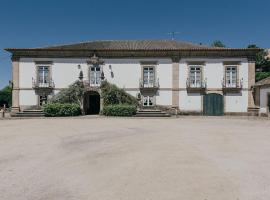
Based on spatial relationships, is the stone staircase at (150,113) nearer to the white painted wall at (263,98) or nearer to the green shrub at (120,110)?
the green shrub at (120,110)

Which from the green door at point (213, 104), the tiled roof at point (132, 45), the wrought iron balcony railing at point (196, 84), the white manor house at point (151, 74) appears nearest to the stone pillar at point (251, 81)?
the white manor house at point (151, 74)

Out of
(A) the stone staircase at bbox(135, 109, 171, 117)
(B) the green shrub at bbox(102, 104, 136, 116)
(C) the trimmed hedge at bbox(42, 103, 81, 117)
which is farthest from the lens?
(A) the stone staircase at bbox(135, 109, 171, 117)

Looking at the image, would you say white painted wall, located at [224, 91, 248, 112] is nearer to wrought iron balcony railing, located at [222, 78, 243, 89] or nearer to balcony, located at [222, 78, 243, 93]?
balcony, located at [222, 78, 243, 93]

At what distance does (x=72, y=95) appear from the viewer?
848 inches

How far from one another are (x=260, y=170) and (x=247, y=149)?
214 cm

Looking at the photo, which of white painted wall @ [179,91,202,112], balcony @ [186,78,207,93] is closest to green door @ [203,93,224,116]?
white painted wall @ [179,91,202,112]

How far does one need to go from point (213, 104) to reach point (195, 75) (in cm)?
332

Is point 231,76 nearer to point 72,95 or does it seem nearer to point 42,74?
point 72,95

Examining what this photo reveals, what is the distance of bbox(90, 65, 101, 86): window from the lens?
72.9 feet

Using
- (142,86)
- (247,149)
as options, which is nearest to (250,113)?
(142,86)

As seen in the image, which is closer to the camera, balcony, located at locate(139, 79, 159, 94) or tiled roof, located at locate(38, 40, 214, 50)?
balcony, located at locate(139, 79, 159, 94)

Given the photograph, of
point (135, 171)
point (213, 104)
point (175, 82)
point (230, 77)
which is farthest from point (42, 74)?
point (135, 171)

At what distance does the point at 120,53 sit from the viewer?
72.6ft

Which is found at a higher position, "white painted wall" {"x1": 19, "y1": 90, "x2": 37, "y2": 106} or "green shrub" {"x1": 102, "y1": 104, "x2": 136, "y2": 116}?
"white painted wall" {"x1": 19, "y1": 90, "x2": 37, "y2": 106}
